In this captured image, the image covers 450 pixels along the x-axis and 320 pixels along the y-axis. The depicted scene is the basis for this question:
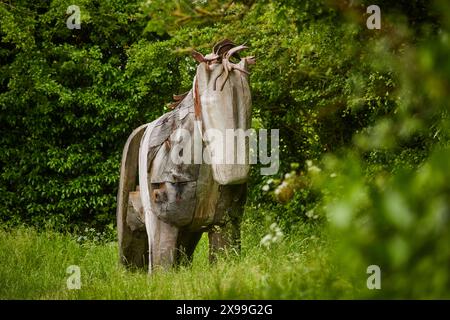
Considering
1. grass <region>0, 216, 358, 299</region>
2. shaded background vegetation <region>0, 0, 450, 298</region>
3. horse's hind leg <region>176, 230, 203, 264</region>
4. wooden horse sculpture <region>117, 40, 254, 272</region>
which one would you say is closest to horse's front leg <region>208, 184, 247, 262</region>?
wooden horse sculpture <region>117, 40, 254, 272</region>

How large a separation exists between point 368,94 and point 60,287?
3.38 metres

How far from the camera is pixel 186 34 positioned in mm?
10164

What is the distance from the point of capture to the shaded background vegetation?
7.00ft

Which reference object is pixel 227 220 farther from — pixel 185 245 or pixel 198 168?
pixel 185 245

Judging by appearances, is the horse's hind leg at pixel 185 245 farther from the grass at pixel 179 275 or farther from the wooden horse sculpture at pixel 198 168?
the grass at pixel 179 275

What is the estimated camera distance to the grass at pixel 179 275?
4.54 metres

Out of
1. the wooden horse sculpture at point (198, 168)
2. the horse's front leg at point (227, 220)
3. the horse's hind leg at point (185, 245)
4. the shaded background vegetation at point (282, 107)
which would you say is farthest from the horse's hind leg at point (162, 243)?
the shaded background vegetation at point (282, 107)

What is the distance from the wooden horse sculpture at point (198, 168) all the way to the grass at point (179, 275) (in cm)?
29

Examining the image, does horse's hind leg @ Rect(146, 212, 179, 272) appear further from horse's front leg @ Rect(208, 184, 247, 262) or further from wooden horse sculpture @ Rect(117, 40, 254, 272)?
horse's front leg @ Rect(208, 184, 247, 262)

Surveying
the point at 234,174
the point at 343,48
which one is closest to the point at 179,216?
the point at 234,174

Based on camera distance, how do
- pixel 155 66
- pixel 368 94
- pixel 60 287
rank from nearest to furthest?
pixel 60 287
pixel 368 94
pixel 155 66

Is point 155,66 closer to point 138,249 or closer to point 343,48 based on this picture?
point 138,249

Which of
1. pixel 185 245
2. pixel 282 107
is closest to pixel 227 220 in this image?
pixel 185 245

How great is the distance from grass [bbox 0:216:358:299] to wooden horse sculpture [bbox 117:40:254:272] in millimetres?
290
